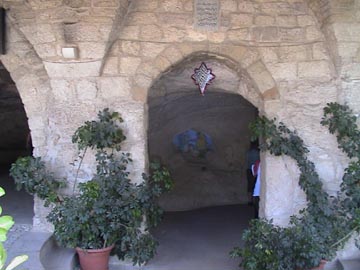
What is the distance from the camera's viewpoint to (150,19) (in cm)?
428

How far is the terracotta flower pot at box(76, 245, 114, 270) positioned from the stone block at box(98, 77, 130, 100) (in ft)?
4.96

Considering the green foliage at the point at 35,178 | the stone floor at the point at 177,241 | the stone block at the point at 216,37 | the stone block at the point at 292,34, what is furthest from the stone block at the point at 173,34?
the stone floor at the point at 177,241

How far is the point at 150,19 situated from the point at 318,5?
1668 mm

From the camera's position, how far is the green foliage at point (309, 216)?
378 centimetres

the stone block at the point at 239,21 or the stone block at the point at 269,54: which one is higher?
the stone block at the point at 239,21

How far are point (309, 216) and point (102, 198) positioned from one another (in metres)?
1.96

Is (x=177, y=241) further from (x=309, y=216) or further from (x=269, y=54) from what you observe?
(x=269, y=54)

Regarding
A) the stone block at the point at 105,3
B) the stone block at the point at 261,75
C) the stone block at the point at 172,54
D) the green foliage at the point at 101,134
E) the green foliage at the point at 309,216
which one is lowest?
the green foliage at the point at 309,216

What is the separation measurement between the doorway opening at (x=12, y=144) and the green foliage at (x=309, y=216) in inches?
97.0

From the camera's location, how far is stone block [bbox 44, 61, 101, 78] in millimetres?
4238

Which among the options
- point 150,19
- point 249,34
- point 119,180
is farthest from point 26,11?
point 249,34

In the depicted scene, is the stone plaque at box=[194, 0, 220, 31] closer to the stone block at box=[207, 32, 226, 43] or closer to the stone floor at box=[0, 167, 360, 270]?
the stone block at box=[207, 32, 226, 43]

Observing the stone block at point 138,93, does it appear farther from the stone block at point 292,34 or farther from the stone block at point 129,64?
the stone block at point 292,34

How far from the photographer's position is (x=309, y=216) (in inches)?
157
